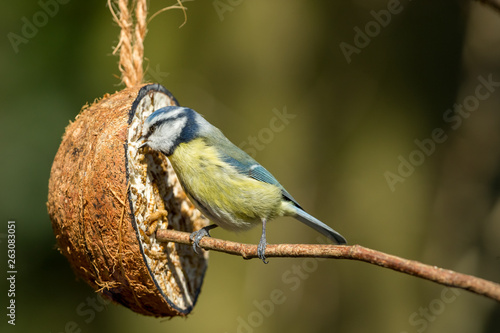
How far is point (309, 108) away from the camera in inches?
190

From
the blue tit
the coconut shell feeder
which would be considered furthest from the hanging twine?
the blue tit

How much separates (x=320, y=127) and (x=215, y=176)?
9.06 ft

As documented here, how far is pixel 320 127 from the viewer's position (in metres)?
4.80

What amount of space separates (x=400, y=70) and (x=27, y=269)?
12.1 ft

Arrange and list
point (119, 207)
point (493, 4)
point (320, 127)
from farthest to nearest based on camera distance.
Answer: point (320, 127)
point (119, 207)
point (493, 4)

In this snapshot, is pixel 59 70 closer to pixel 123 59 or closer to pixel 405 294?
pixel 123 59

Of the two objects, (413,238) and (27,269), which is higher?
(413,238)

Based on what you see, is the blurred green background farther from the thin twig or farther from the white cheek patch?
the thin twig

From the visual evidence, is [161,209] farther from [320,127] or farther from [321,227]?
[320,127]

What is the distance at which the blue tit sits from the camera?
2.19 m

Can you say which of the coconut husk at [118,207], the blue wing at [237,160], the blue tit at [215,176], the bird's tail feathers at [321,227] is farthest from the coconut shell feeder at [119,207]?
the bird's tail feathers at [321,227]

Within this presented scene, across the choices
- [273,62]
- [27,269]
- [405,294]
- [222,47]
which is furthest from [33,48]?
[405,294]

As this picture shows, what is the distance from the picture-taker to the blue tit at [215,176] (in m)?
2.19

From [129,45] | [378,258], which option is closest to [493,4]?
[378,258]
